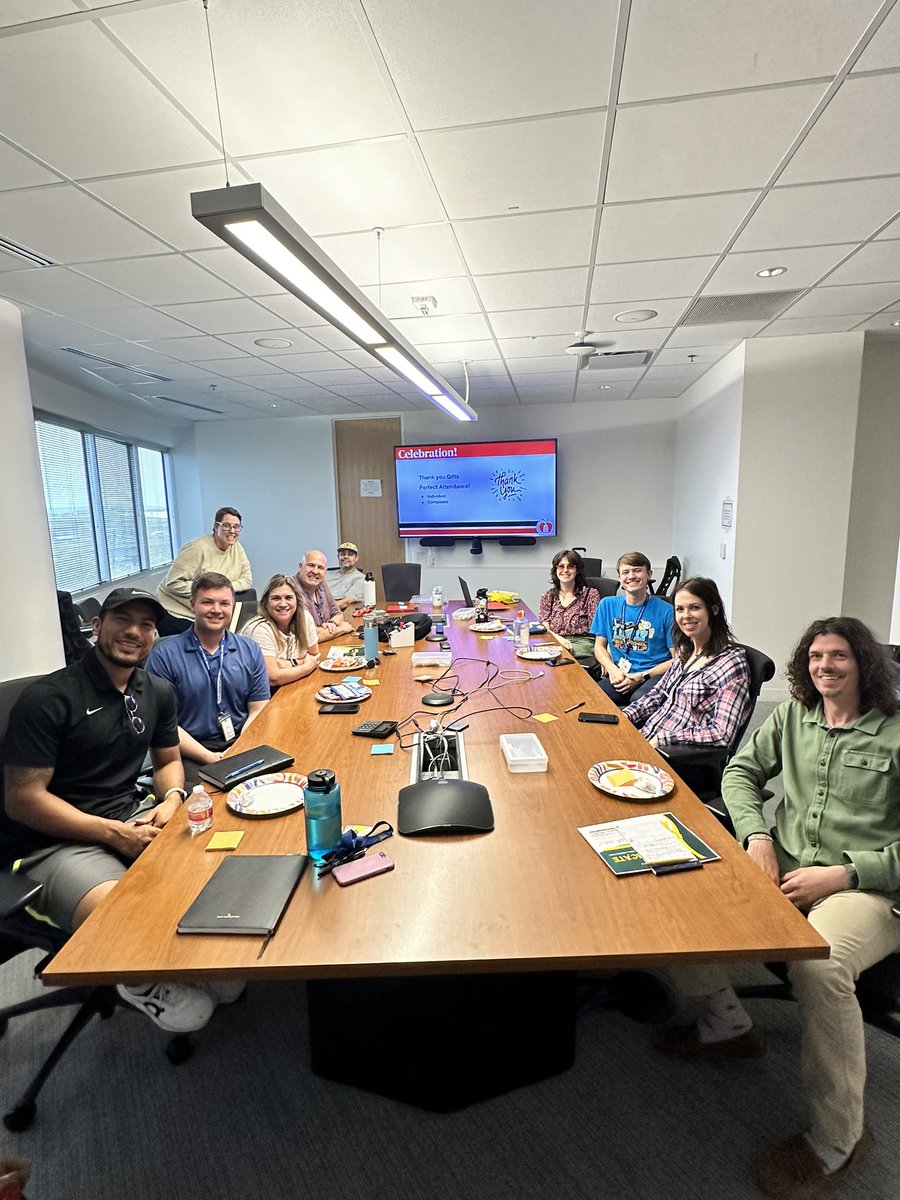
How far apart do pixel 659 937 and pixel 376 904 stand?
55 centimetres

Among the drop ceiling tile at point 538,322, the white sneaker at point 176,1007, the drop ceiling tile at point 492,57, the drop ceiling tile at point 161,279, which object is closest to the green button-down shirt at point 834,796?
the white sneaker at point 176,1007

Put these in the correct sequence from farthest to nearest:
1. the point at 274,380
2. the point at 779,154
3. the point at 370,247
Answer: the point at 274,380, the point at 370,247, the point at 779,154

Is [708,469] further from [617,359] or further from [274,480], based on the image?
[274,480]

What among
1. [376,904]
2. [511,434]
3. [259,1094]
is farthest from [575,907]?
A: [511,434]

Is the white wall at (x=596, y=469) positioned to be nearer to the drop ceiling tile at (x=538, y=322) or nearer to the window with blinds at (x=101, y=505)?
the drop ceiling tile at (x=538, y=322)

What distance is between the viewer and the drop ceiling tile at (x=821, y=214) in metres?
2.20

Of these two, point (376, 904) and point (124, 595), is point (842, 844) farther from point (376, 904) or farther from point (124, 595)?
point (124, 595)

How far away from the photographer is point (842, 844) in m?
1.53

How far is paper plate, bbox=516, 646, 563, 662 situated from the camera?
3013 millimetres

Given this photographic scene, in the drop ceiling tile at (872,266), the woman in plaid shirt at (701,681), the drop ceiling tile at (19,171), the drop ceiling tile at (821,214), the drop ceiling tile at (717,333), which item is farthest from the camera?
the drop ceiling tile at (717,333)

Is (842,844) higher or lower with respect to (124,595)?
lower

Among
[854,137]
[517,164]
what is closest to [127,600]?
[517,164]

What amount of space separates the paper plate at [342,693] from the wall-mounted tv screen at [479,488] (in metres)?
4.51

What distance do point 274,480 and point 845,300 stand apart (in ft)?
20.2
